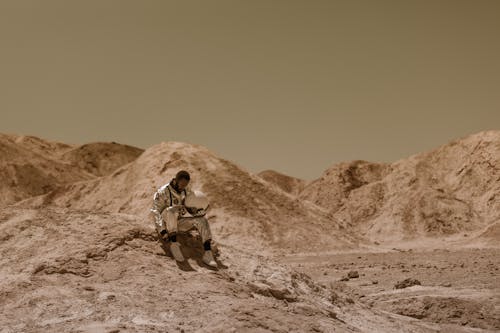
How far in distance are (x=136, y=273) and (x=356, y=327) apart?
2.40 m

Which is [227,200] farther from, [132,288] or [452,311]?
[132,288]

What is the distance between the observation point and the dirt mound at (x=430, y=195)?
114ft

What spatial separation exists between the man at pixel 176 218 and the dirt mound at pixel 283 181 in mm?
64093

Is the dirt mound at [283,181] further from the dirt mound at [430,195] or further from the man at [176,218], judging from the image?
the man at [176,218]

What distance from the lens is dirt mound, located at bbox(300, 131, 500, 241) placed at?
3475 cm

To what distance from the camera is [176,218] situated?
6.32 meters

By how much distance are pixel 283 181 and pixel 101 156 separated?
77.4ft

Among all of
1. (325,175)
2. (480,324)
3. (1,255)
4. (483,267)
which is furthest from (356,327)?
(325,175)

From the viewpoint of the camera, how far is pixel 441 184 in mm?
41094

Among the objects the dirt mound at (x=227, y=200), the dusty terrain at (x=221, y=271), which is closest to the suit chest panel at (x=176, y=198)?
the dusty terrain at (x=221, y=271)

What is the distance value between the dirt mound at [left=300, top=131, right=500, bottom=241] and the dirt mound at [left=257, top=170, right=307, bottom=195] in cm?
2195

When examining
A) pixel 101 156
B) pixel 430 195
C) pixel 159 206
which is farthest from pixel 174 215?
pixel 101 156

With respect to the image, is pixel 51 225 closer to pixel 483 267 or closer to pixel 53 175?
pixel 483 267

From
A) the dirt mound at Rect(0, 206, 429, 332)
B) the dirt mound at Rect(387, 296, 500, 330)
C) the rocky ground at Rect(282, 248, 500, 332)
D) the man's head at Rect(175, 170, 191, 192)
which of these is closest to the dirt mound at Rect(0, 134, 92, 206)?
the rocky ground at Rect(282, 248, 500, 332)
